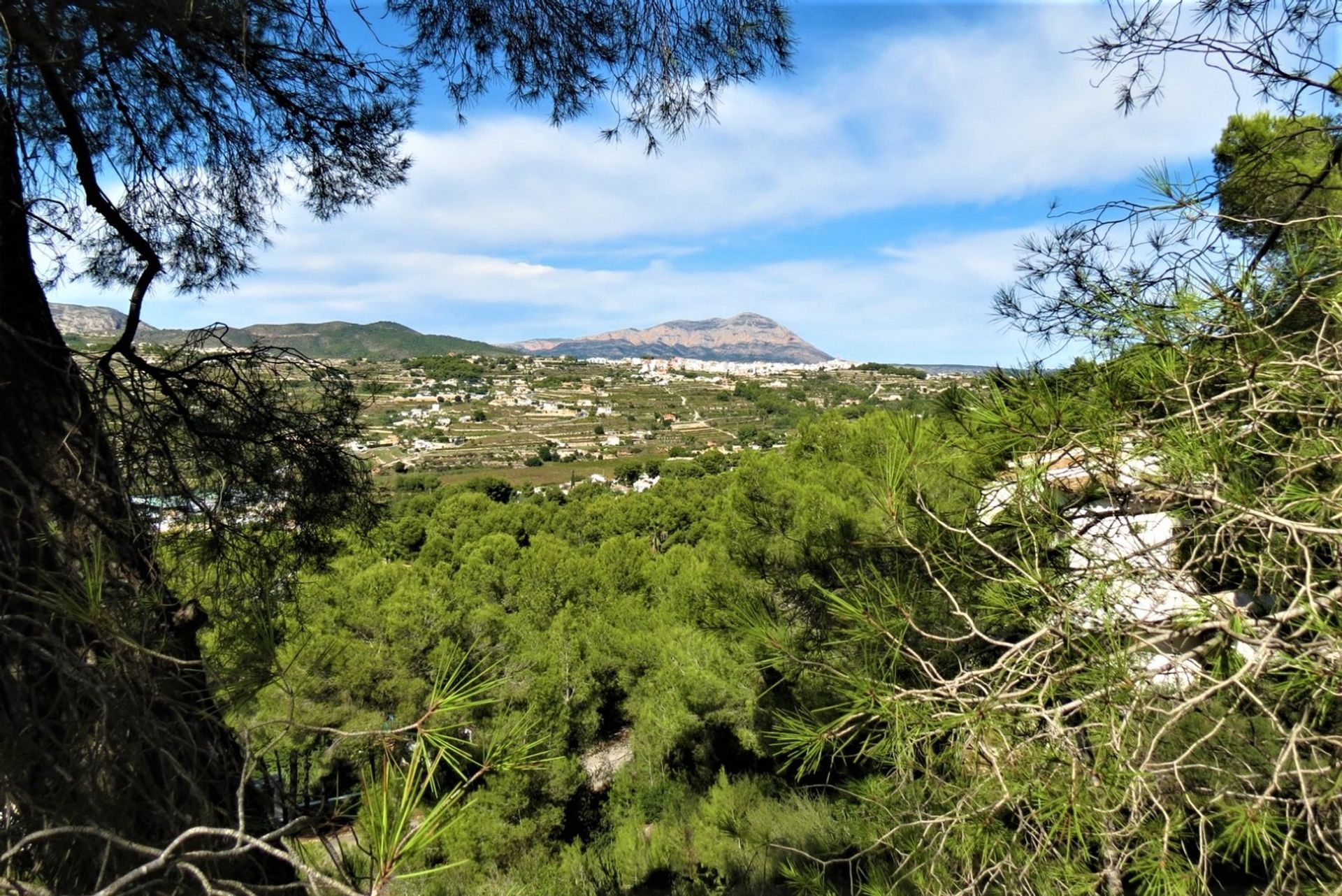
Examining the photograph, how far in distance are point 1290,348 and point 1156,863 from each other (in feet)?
2.54

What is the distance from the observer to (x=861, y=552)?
1584mm

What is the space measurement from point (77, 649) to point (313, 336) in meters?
47.3

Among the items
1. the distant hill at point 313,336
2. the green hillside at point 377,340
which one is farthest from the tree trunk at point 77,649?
the green hillside at point 377,340

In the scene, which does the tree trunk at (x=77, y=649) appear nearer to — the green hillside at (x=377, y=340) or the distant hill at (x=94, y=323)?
the distant hill at (x=94, y=323)

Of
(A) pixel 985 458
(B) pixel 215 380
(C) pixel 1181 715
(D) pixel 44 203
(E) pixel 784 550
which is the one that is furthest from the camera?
(E) pixel 784 550

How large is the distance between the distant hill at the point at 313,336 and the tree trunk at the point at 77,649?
1.50 feet

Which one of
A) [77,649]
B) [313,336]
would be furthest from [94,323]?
[313,336]

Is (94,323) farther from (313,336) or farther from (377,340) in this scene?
(377,340)

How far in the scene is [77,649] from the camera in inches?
37.2

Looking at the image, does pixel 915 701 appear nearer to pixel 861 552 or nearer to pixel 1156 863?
pixel 1156 863

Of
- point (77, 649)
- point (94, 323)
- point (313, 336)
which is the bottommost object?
point (77, 649)

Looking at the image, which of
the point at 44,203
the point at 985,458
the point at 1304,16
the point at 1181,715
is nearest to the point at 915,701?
the point at 1181,715

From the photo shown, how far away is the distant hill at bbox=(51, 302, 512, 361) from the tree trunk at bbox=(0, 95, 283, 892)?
1.50ft

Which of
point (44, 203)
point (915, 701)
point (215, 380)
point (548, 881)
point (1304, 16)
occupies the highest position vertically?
point (1304, 16)
